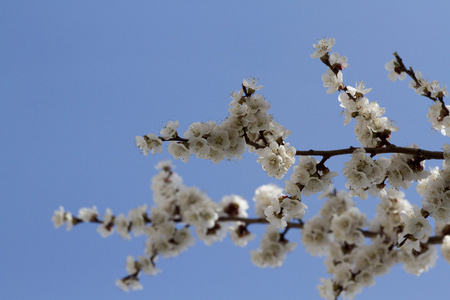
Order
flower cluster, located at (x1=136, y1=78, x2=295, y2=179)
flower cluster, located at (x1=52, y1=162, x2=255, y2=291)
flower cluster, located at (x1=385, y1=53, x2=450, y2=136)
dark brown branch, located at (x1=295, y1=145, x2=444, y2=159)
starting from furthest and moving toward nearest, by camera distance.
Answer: flower cluster, located at (x1=52, y1=162, x2=255, y2=291)
flower cluster, located at (x1=385, y1=53, x2=450, y2=136)
dark brown branch, located at (x1=295, y1=145, x2=444, y2=159)
flower cluster, located at (x1=136, y1=78, x2=295, y2=179)

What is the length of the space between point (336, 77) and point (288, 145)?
73 cm

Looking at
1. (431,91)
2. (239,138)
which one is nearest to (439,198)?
(431,91)

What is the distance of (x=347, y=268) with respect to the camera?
5391 millimetres

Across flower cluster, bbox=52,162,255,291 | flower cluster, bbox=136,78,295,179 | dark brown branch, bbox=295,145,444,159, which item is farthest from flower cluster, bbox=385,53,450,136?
flower cluster, bbox=52,162,255,291

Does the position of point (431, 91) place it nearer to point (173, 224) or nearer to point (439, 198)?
point (439, 198)

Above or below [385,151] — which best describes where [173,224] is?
above

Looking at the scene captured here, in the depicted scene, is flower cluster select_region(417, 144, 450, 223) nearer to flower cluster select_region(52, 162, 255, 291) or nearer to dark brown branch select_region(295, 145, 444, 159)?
dark brown branch select_region(295, 145, 444, 159)

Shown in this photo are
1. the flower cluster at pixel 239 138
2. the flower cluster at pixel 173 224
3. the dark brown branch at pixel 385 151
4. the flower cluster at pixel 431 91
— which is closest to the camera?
the flower cluster at pixel 239 138

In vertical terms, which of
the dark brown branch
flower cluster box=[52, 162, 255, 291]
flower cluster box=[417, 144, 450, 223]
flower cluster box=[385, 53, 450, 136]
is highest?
flower cluster box=[52, 162, 255, 291]

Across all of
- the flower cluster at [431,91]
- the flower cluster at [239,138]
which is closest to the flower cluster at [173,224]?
the flower cluster at [239,138]

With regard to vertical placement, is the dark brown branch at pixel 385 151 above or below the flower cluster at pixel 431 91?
below

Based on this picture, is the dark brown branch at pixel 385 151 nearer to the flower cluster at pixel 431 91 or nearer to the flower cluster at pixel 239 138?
the flower cluster at pixel 239 138

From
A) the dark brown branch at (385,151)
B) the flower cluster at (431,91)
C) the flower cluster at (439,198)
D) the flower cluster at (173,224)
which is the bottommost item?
the flower cluster at (439,198)

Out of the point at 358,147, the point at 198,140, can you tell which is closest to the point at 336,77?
the point at 358,147
